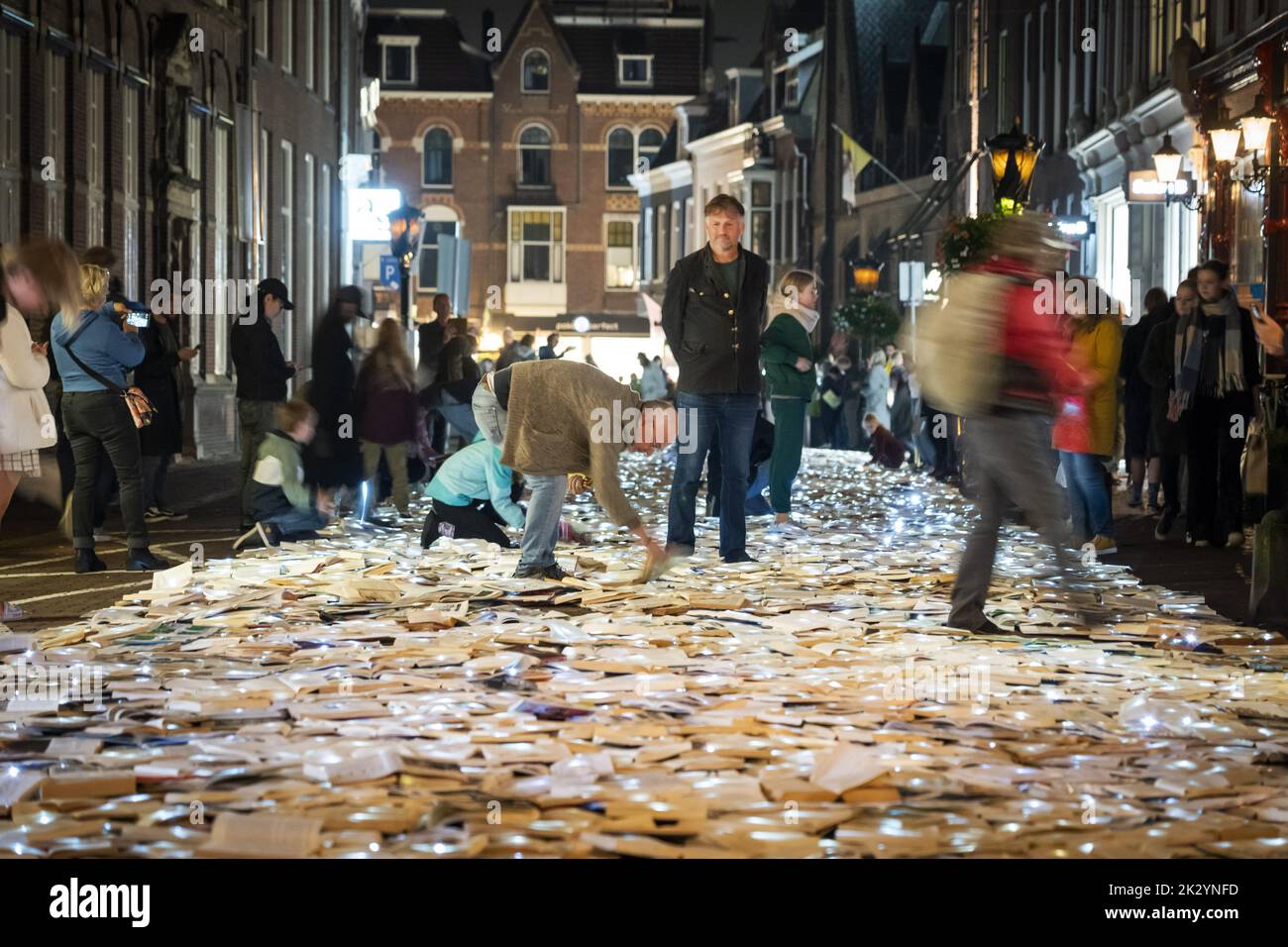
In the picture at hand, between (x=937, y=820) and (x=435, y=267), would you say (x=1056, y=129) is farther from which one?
(x=937, y=820)

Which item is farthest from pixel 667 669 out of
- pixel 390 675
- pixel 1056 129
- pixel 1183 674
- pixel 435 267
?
pixel 1056 129

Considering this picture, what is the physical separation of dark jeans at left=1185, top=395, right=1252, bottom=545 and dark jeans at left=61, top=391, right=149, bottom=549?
7.03 metres

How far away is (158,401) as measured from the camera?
15.8 m

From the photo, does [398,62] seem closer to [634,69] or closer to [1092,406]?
[634,69]

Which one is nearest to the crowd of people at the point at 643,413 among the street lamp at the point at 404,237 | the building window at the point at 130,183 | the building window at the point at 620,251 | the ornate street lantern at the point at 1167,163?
the ornate street lantern at the point at 1167,163

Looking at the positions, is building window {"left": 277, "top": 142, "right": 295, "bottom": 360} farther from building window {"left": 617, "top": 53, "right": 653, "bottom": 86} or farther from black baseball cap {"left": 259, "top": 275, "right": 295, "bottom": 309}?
building window {"left": 617, "top": 53, "right": 653, "bottom": 86}

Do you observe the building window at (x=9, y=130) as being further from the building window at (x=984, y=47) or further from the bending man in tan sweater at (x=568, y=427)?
the building window at (x=984, y=47)

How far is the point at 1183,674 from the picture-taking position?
8039mm

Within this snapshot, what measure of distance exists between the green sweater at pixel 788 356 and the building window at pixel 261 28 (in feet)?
64.6

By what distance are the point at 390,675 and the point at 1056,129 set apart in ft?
104

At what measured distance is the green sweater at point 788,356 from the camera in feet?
50.2

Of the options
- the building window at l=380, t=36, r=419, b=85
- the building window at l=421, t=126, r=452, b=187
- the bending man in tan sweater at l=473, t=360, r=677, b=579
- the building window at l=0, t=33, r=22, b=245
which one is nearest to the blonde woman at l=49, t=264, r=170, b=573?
the bending man in tan sweater at l=473, t=360, r=677, b=579

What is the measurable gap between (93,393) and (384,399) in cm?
410

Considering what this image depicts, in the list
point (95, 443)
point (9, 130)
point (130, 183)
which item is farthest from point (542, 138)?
point (95, 443)
